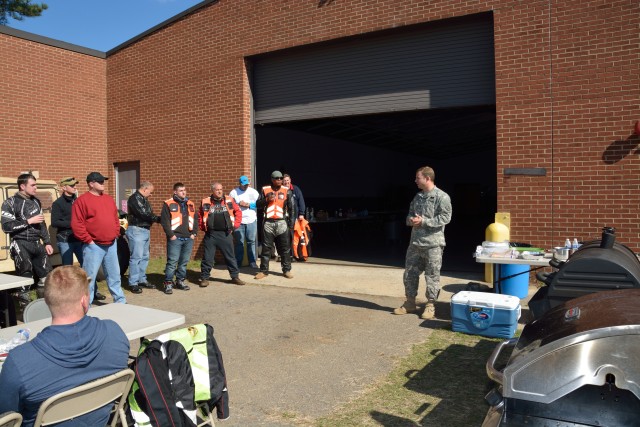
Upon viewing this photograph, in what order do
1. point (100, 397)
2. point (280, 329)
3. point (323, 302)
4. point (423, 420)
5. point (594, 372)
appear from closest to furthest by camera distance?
1. point (594, 372)
2. point (100, 397)
3. point (423, 420)
4. point (280, 329)
5. point (323, 302)

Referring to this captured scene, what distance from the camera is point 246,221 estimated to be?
10.5m

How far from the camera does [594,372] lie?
2303mm

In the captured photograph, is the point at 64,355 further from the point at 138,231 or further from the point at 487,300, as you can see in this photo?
the point at 138,231

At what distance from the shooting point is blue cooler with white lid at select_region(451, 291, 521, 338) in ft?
18.7

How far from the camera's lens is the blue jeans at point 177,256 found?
8695 millimetres

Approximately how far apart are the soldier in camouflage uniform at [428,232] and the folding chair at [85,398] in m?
4.35

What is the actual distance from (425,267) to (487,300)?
1.05 meters

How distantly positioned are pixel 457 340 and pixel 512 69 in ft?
16.4

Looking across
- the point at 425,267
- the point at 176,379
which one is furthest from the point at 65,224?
the point at 176,379

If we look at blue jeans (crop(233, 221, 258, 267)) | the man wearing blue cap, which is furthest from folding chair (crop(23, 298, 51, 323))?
blue jeans (crop(233, 221, 258, 267))

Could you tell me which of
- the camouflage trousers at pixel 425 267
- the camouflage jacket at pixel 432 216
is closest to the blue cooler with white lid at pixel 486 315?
the camouflage trousers at pixel 425 267

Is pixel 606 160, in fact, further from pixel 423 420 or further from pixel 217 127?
pixel 217 127

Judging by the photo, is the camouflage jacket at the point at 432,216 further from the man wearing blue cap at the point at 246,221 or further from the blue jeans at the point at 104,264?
the man wearing blue cap at the point at 246,221

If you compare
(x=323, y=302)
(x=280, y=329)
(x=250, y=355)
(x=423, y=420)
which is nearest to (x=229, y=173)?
(x=323, y=302)
